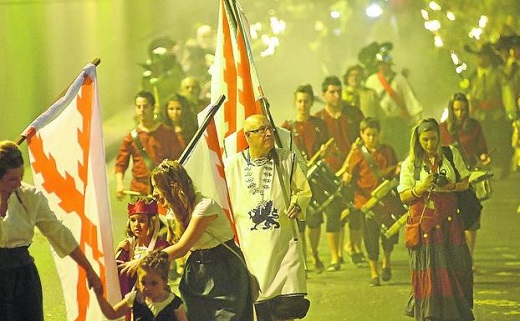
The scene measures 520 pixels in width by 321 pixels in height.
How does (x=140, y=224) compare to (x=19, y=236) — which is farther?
(x=140, y=224)

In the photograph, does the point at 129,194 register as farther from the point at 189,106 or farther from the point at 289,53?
the point at 289,53

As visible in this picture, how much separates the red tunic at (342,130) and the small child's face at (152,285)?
2840mm

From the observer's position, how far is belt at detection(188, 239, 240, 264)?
704cm

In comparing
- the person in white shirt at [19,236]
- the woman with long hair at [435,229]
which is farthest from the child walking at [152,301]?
the woman with long hair at [435,229]

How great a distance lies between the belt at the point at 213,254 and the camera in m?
7.04

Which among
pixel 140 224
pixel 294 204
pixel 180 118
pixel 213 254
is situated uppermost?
pixel 180 118

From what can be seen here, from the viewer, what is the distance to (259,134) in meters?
7.51

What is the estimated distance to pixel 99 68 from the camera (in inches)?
363

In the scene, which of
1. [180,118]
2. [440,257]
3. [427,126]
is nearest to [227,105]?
[180,118]

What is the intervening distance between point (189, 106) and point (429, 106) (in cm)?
166

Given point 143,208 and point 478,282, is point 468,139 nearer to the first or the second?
point 478,282

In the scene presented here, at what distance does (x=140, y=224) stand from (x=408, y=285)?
2.50 meters

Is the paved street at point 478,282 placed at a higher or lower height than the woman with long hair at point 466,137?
lower

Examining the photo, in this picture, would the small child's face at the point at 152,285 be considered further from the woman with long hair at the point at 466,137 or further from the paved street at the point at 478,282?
the woman with long hair at the point at 466,137
